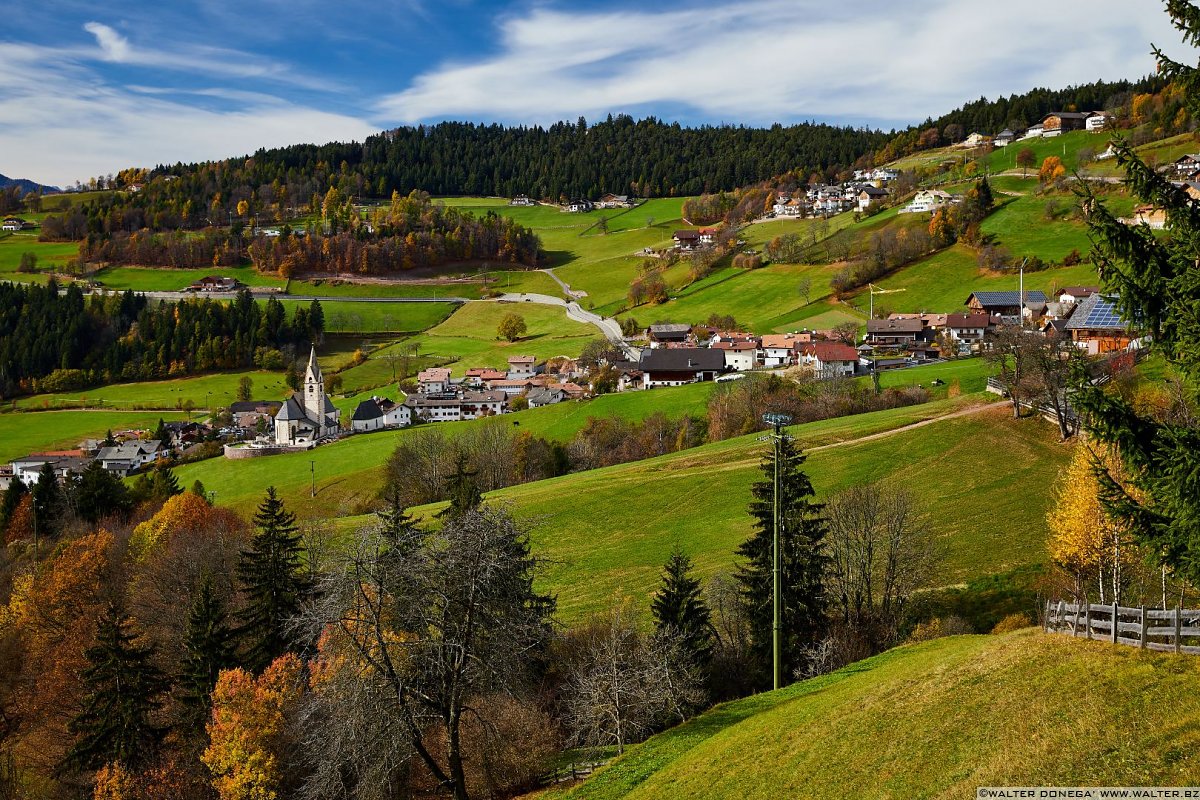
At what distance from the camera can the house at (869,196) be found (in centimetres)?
17325

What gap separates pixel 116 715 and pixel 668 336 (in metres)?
105

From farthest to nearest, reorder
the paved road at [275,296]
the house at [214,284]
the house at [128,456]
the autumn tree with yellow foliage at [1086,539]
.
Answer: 1. the house at [214,284]
2. the paved road at [275,296]
3. the house at [128,456]
4. the autumn tree with yellow foliage at [1086,539]

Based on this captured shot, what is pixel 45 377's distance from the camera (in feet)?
494

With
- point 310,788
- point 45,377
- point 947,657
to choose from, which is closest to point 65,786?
point 310,788

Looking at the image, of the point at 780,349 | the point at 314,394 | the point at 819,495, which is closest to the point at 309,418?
the point at 314,394

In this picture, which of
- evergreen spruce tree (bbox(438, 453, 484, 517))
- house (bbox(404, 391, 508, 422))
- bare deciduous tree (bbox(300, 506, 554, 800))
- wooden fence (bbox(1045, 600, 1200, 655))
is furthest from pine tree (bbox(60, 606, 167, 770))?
house (bbox(404, 391, 508, 422))

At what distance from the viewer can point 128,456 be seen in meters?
108

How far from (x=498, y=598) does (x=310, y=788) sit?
803cm

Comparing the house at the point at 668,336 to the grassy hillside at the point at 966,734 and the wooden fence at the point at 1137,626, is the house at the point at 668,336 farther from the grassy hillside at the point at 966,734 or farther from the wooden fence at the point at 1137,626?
the wooden fence at the point at 1137,626

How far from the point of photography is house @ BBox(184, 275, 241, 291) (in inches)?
7608

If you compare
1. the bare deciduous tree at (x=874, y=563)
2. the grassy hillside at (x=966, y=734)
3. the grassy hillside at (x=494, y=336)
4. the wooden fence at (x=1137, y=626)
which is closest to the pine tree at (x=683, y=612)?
the bare deciduous tree at (x=874, y=563)

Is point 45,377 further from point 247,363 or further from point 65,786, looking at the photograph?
point 65,786

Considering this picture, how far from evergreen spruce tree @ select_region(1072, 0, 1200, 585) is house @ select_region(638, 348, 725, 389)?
99918mm

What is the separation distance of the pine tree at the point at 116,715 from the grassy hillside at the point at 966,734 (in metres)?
23.5
